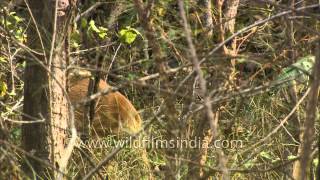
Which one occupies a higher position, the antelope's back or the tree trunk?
the tree trunk

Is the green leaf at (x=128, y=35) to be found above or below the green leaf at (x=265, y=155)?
above

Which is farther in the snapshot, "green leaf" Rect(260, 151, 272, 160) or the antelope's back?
the antelope's back

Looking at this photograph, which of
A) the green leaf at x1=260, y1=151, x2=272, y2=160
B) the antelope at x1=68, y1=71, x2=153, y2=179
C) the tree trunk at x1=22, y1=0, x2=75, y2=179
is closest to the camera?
the tree trunk at x1=22, y1=0, x2=75, y2=179

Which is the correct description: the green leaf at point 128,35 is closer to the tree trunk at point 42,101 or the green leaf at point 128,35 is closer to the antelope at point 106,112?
the tree trunk at point 42,101

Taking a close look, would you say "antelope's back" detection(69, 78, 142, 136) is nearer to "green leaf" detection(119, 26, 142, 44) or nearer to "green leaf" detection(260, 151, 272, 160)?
"green leaf" detection(119, 26, 142, 44)

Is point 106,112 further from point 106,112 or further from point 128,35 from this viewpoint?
point 128,35

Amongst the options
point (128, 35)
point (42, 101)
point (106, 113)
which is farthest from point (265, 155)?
point (106, 113)

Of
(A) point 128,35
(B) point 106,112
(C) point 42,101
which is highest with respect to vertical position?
(A) point 128,35

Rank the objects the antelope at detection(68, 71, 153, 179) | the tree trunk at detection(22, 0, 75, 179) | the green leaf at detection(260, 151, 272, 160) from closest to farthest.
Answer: the tree trunk at detection(22, 0, 75, 179), the green leaf at detection(260, 151, 272, 160), the antelope at detection(68, 71, 153, 179)

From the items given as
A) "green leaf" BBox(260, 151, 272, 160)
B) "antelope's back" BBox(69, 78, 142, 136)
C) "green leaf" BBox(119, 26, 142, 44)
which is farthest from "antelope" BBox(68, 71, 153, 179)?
"green leaf" BBox(260, 151, 272, 160)

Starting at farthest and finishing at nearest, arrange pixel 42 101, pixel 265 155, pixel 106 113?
pixel 106 113, pixel 265 155, pixel 42 101

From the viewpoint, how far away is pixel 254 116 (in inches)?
213

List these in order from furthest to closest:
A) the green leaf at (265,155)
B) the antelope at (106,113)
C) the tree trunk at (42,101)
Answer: the antelope at (106,113) → the green leaf at (265,155) → the tree trunk at (42,101)

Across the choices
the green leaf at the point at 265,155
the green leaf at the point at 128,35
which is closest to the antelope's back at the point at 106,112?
the green leaf at the point at 128,35
